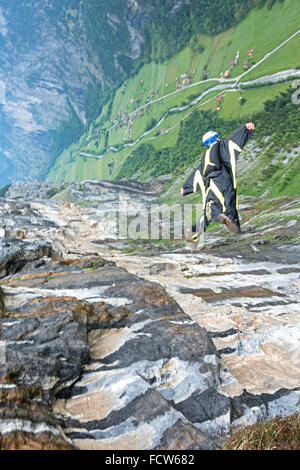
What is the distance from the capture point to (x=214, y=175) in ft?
39.3

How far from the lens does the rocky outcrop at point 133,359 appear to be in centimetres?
528

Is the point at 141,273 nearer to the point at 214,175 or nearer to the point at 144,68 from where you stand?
the point at 214,175

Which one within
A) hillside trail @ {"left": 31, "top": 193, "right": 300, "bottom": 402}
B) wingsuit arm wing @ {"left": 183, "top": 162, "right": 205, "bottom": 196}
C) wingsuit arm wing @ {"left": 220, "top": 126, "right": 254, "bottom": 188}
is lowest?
hillside trail @ {"left": 31, "top": 193, "right": 300, "bottom": 402}

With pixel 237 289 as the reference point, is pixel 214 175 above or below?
above

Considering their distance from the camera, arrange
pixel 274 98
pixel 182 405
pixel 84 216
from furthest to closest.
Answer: pixel 274 98
pixel 84 216
pixel 182 405

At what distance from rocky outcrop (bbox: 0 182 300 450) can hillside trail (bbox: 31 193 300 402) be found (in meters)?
0.05

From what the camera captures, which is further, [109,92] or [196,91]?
[109,92]

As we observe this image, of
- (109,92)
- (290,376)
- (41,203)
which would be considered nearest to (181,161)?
(41,203)

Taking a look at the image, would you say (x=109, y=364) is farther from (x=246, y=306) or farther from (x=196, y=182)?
(x=196, y=182)

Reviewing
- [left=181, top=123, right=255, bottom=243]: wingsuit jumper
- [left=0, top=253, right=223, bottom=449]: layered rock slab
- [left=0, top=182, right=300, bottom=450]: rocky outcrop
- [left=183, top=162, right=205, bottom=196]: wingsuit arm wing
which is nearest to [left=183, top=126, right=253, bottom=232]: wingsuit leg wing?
[left=181, top=123, right=255, bottom=243]: wingsuit jumper

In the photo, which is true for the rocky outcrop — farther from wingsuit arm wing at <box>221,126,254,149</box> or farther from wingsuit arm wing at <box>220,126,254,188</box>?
wingsuit arm wing at <box>221,126,254,149</box>

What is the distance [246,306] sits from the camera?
12.0m

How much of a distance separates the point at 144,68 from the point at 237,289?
180652mm

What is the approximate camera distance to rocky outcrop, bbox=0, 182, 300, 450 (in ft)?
17.3
